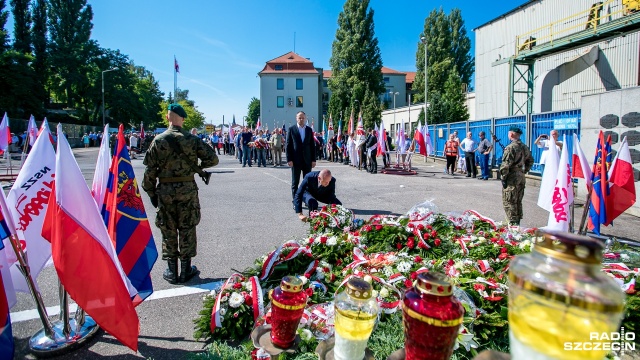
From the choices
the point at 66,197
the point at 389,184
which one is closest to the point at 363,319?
the point at 66,197

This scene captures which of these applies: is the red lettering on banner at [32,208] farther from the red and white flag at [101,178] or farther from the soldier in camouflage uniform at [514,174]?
the soldier in camouflage uniform at [514,174]

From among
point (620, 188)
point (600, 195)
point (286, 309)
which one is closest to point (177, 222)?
point (286, 309)

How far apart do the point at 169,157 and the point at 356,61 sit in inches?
1982

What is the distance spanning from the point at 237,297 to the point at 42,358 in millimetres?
1496

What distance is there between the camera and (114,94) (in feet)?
181

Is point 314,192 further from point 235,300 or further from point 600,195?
point 600,195

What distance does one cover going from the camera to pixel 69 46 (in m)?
51.2

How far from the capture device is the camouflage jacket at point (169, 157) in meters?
4.29

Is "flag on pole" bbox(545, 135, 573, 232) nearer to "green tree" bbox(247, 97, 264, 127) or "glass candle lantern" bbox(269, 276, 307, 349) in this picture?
"glass candle lantern" bbox(269, 276, 307, 349)

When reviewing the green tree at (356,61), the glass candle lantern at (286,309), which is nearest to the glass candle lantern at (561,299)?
the glass candle lantern at (286,309)

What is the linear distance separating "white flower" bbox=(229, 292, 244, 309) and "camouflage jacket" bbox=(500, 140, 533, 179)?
5269 mm

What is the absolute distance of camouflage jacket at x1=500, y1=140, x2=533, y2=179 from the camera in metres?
6.56

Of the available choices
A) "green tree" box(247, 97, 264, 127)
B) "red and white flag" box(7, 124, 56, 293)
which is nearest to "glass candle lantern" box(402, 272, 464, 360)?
"red and white flag" box(7, 124, 56, 293)

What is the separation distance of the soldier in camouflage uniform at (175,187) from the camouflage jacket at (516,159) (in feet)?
16.2
